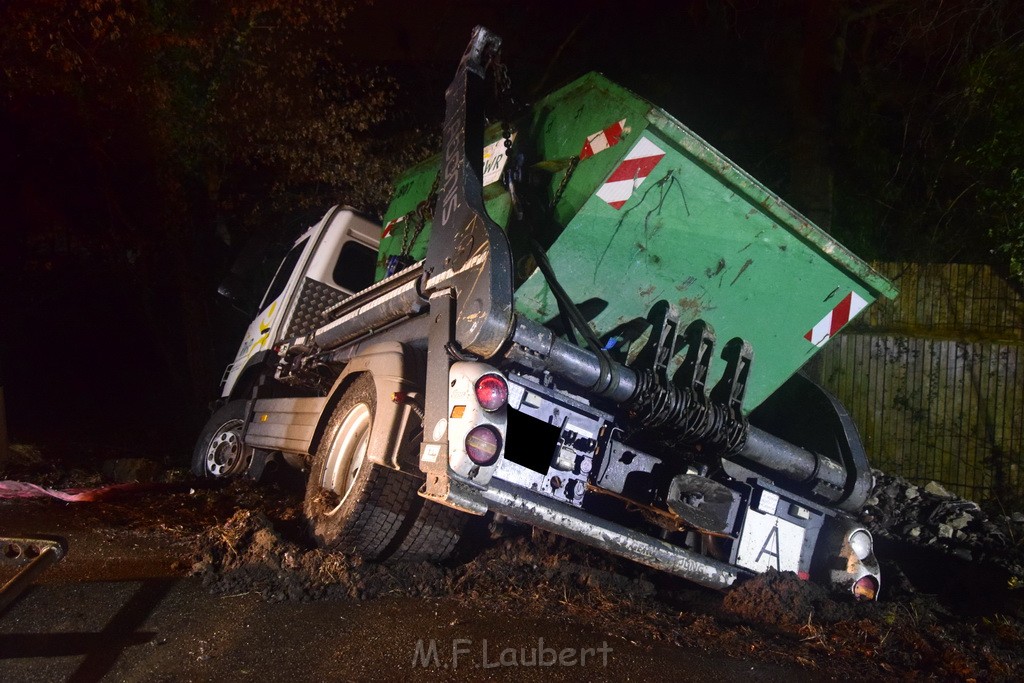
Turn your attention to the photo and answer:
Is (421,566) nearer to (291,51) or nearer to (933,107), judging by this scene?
(291,51)

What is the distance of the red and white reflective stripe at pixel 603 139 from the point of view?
301 centimetres

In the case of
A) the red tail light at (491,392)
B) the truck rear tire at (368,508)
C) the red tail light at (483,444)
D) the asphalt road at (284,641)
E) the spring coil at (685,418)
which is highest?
the spring coil at (685,418)

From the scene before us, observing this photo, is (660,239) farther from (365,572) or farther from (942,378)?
(942,378)

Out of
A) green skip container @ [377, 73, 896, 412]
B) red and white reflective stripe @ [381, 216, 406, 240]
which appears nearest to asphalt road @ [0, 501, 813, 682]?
green skip container @ [377, 73, 896, 412]

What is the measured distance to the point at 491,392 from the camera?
104 inches

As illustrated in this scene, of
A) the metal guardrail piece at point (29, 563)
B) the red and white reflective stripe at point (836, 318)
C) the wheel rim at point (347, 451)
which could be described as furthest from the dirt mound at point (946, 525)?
the metal guardrail piece at point (29, 563)

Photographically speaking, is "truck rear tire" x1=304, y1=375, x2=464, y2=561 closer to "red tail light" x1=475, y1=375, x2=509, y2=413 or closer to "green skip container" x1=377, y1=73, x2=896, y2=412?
"red tail light" x1=475, y1=375, x2=509, y2=413

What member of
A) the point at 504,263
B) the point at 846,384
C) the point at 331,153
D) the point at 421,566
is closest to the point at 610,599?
the point at 421,566

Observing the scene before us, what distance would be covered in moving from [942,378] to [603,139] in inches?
207

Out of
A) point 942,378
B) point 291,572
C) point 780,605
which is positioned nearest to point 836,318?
point 780,605

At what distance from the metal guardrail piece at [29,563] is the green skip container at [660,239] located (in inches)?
84.8

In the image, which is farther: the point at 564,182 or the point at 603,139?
the point at 564,182

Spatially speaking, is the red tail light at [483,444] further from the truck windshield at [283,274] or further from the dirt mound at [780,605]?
the truck windshield at [283,274]

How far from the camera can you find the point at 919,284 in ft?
21.9
